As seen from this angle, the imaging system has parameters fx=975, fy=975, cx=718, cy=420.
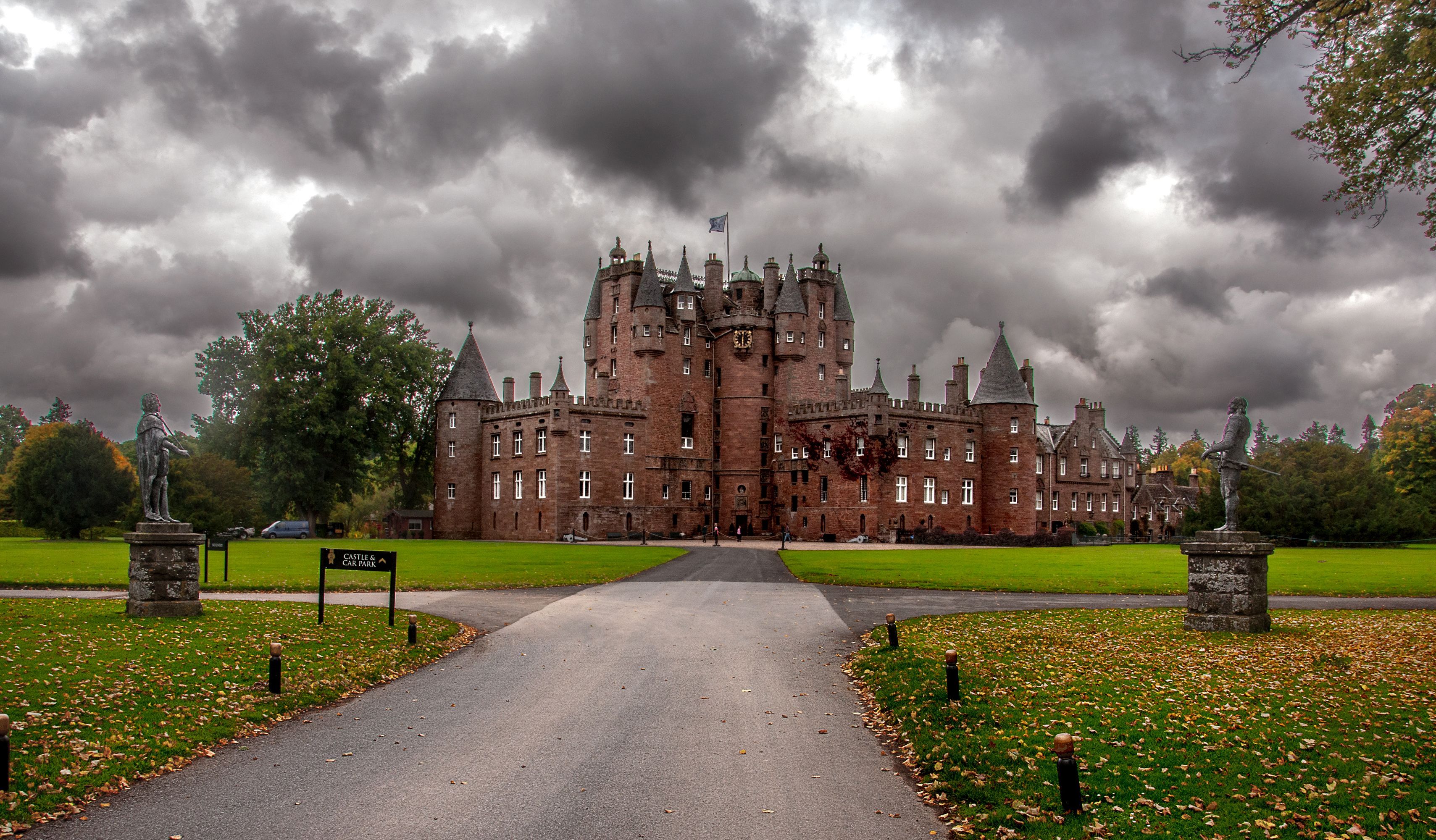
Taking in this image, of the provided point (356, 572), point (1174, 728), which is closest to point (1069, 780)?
point (1174, 728)

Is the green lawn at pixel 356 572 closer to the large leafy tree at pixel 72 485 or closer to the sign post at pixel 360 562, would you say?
the large leafy tree at pixel 72 485

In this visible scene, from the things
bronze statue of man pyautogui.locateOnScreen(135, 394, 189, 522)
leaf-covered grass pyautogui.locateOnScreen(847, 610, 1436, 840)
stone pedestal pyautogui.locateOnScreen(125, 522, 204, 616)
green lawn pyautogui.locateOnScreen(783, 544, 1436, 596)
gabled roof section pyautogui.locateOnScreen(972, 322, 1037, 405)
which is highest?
gabled roof section pyautogui.locateOnScreen(972, 322, 1037, 405)

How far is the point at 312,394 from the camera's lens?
6612cm

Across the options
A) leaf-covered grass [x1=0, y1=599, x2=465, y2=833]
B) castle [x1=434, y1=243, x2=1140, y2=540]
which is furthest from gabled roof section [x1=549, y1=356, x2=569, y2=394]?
leaf-covered grass [x1=0, y1=599, x2=465, y2=833]

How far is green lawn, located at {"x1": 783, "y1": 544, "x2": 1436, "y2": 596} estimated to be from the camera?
29.3 metres

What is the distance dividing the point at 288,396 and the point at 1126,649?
61.1 meters

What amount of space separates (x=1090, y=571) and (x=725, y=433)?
43169 mm

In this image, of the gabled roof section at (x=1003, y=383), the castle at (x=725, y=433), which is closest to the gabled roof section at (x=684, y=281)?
the castle at (x=725, y=433)

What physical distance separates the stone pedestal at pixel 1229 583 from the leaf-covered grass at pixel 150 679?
1389 cm

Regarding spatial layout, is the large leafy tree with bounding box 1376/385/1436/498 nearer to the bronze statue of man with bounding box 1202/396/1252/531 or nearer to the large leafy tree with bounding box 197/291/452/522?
the bronze statue of man with bounding box 1202/396/1252/531

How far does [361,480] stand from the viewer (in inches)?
2852

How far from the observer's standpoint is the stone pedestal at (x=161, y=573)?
1853 centimetres

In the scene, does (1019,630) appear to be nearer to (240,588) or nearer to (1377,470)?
(240,588)

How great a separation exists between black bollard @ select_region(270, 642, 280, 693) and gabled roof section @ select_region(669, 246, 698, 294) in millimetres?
65356
